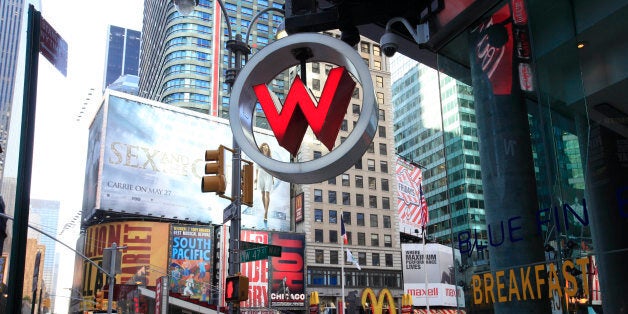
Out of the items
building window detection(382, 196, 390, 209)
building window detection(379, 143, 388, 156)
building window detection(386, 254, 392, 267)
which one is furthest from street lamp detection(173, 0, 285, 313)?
building window detection(379, 143, 388, 156)

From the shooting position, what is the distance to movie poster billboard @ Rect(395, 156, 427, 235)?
91400 mm

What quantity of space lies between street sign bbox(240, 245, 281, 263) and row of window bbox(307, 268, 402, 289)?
67336 mm

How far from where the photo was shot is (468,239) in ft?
34.3

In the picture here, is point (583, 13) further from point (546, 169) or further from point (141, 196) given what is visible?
point (141, 196)

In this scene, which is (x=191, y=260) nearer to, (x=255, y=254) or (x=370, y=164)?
(x=370, y=164)

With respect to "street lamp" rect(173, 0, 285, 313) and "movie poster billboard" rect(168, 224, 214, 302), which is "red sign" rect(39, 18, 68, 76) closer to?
"street lamp" rect(173, 0, 285, 313)

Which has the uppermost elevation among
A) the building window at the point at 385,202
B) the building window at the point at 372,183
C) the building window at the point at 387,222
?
the building window at the point at 372,183

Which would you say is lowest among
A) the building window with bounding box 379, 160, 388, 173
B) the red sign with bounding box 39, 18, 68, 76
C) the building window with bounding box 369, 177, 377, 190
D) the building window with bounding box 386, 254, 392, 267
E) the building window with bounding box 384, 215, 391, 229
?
the red sign with bounding box 39, 18, 68, 76

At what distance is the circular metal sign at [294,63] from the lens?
8.50m

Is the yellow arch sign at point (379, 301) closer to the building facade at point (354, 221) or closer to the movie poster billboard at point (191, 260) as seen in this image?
the movie poster billboard at point (191, 260)

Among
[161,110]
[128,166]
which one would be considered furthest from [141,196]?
[161,110]

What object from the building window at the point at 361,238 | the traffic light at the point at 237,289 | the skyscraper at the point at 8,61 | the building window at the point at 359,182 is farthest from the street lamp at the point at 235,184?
the building window at the point at 359,182

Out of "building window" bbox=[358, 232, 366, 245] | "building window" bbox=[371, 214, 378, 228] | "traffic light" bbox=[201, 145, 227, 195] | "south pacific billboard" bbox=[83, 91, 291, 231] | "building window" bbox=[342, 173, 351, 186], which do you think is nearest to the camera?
"traffic light" bbox=[201, 145, 227, 195]

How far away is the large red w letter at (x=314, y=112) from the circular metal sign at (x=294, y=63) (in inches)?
9.4
